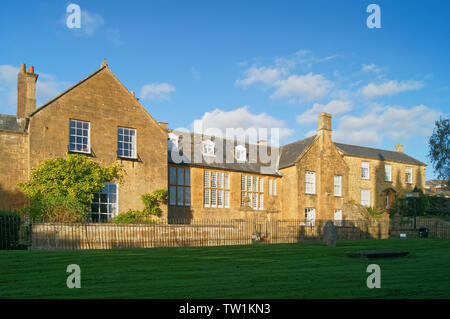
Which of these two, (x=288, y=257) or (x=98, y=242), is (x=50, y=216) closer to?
(x=98, y=242)

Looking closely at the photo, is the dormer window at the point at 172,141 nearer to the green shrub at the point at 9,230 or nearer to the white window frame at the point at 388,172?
the green shrub at the point at 9,230

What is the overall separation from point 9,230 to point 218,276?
11.9 metres

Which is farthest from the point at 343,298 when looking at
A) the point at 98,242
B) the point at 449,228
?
the point at 449,228

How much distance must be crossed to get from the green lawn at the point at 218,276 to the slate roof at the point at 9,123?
12.0m

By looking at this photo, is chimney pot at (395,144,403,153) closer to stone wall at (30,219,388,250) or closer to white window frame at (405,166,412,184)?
white window frame at (405,166,412,184)

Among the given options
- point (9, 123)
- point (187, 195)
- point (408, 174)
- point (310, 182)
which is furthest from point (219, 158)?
point (408, 174)

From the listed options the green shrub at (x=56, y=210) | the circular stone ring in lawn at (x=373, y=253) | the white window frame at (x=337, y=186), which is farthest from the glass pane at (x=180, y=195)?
the circular stone ring in lawn at (x=373, y=253)

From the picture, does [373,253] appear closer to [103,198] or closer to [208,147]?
[103,198]

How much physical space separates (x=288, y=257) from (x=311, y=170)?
22.7 m

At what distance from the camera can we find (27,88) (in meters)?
24.3

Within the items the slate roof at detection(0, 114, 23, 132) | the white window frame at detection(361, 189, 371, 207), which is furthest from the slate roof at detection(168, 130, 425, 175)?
the slate roof at detection(0, 114, 23, 132)

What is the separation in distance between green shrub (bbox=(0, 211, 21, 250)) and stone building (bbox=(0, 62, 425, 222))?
5.11 meters

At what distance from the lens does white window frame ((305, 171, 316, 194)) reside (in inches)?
1446

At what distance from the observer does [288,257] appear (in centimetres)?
1512
